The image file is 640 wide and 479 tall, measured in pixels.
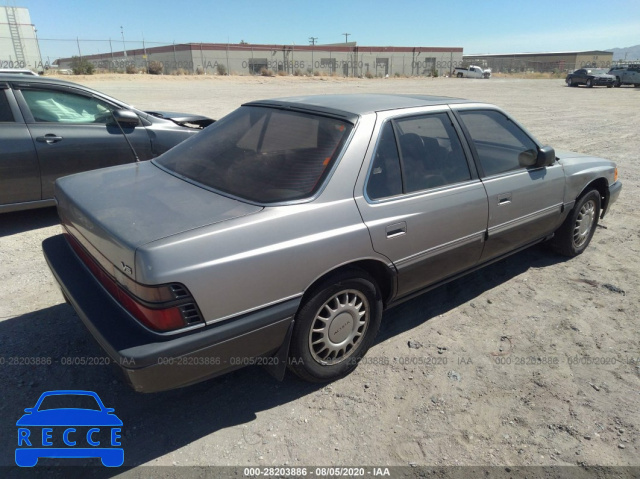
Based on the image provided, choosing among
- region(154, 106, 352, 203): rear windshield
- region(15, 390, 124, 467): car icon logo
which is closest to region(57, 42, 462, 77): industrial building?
region(154, 106, 352, 203): rear windshield

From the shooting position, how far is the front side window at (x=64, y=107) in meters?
5.05

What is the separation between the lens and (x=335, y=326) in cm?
277

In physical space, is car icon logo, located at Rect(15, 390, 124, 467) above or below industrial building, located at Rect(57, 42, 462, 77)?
below

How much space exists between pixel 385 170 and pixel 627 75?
128ft

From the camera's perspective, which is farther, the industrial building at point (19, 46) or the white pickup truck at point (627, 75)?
the industrial building at point (19, 46)

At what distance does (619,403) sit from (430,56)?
2898 inches

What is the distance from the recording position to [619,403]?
277 cm

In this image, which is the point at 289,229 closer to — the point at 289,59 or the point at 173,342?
the point at 173,342

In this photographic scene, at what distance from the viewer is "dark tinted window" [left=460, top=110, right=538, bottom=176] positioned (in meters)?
3.52

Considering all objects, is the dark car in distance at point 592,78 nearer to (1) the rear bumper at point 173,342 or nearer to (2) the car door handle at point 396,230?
(2) the car door handle at point 396,230

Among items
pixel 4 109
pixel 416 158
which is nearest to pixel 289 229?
pixel 416 158

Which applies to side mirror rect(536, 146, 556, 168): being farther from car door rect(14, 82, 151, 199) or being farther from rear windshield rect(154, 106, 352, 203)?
car door rect(14, 82, 151, 199)

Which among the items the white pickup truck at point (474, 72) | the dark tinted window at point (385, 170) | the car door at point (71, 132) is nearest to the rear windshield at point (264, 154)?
the dark tinted window at point (385, 170)

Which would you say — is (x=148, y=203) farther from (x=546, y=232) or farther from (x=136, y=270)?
(x=546, y=232)
